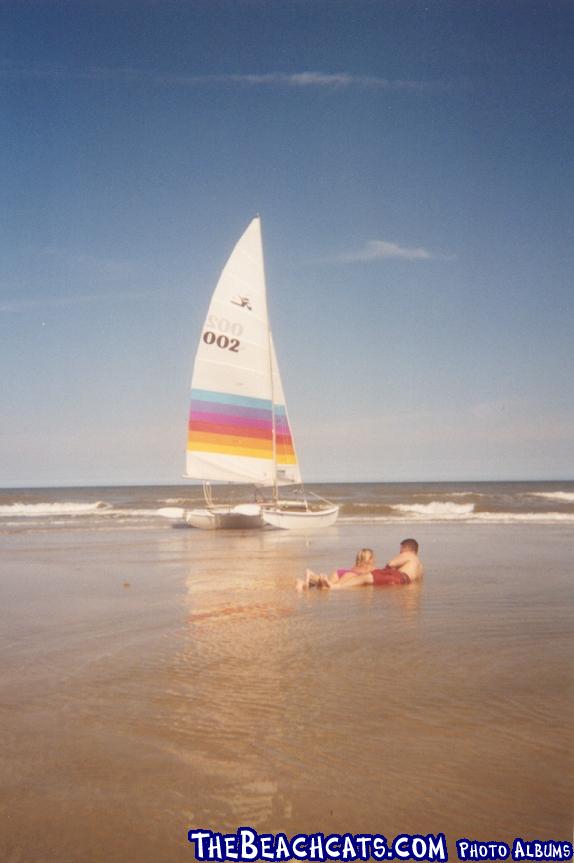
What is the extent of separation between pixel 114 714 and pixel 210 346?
21.1 meters

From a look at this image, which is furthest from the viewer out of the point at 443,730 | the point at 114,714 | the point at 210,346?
the point at 210,346

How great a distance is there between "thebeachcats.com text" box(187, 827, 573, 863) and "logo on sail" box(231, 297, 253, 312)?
23.1 meters

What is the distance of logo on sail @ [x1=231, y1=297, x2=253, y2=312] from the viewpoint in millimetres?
25344

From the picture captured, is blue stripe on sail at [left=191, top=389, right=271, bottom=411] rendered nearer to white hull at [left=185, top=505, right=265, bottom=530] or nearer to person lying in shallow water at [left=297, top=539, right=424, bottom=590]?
white hull at [left=185, top=505, right=265, bottom=530]

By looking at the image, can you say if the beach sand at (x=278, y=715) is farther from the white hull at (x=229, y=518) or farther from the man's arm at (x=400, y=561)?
the white hull at (x=229, y=518)

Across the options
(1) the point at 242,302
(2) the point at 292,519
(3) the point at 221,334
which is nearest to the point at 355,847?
(2) the point at 292,519

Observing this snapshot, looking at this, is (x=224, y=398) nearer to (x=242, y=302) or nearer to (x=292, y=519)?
(x=242, y=302)

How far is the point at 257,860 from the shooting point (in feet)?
9.94

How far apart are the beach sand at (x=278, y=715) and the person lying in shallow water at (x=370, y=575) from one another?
307mm

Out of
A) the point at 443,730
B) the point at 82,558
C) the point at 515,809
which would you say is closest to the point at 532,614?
the point at 443,730

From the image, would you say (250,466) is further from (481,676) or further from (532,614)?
(481,676)

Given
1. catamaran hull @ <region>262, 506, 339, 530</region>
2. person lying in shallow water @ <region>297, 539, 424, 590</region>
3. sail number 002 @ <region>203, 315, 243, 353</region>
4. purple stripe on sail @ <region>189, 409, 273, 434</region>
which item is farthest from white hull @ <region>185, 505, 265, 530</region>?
person lying in shallow water @ <region>297, 539, 424, 590</region>

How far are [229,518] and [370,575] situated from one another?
13301mm

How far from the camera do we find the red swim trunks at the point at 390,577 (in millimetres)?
10195
